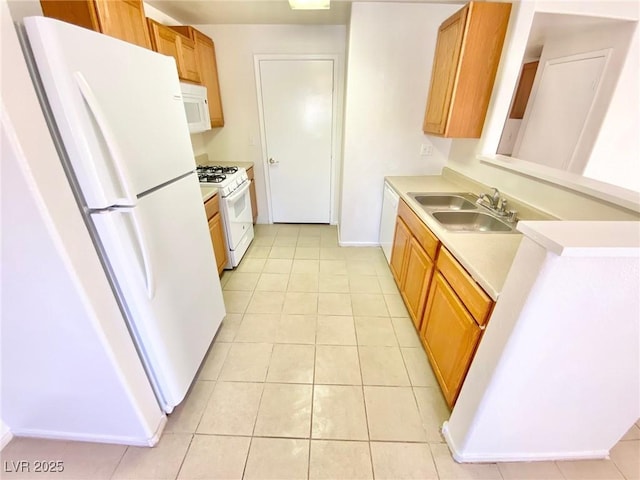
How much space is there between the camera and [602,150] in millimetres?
2342

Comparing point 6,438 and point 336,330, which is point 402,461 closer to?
point 336,330

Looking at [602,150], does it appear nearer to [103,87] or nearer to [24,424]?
[103,87]

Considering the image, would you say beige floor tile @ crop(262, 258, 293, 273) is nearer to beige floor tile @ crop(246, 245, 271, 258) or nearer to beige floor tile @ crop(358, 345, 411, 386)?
beige floor tile @ crop(246, 245, 271, 258)

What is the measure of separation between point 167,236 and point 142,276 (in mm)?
263

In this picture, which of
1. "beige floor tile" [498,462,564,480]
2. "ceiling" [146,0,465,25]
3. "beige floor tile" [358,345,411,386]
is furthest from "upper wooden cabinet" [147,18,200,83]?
"beige floor tile" [498,462,564,480]

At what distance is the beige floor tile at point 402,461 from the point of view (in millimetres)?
1262

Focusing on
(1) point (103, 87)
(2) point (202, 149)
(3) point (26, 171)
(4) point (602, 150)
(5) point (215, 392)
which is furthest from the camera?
(2) point (202, 149)

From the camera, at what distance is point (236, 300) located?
240 cm

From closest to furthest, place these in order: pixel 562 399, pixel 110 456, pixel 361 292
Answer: pixel 562 399 → pixel 110 456 → pixel 361 292

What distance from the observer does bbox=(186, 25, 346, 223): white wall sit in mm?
3082

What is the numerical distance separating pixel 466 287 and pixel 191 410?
159 centimetres

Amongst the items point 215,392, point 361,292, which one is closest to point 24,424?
point 215,392

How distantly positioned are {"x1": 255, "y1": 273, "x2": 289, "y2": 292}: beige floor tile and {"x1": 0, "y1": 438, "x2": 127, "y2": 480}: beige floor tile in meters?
1.41

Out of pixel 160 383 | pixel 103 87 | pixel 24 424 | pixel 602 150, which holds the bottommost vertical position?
pixel 24 424
